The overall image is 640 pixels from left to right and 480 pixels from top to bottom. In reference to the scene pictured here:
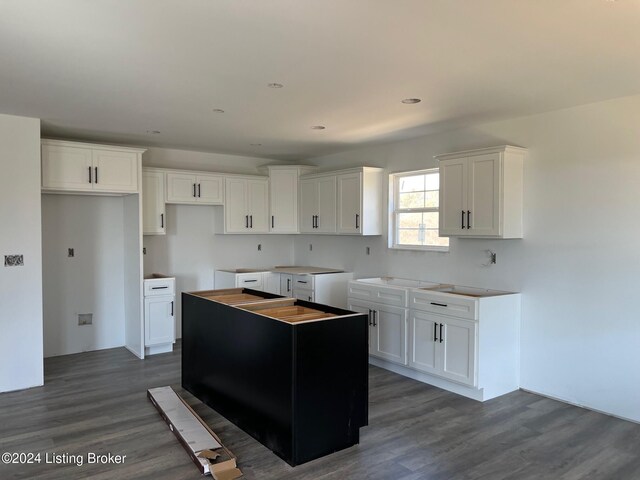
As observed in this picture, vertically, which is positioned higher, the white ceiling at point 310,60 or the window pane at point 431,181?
the white ceiling at point 310,60

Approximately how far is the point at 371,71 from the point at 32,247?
11.8 ft

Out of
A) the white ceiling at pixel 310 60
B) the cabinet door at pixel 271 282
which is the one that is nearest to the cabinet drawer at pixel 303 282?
the cabinet door at pixel 271 282

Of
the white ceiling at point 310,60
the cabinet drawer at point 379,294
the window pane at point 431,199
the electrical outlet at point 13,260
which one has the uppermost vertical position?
the white ceiling at point 310,60

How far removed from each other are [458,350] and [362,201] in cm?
220

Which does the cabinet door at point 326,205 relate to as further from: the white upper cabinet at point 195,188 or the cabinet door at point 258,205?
the white upper cabinet at point 195,188

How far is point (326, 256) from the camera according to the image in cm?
669

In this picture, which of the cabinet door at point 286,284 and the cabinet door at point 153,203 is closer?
the cabinet door at point 153,203

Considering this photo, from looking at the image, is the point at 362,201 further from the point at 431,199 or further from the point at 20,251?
the point at 20,251

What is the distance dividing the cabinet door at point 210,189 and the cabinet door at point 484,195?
3372mm

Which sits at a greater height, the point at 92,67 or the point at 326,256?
the point at 92,67

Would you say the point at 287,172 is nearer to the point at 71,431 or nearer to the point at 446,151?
the point at 446,151

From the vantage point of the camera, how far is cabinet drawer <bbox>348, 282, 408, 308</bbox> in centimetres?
476

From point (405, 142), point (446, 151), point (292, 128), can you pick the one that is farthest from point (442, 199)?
point (292, 128)

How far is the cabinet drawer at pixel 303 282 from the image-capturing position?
5902 mm
